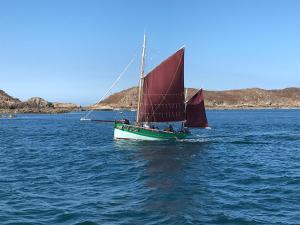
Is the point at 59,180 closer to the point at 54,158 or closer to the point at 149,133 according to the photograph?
the point at 54,158

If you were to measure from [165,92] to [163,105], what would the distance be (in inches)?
77.1

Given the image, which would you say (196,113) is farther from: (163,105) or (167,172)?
(167,172)

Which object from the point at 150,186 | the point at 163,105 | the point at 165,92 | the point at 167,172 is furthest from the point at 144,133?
the point at 150,186

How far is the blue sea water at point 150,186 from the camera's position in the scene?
Result: 24.0 metres

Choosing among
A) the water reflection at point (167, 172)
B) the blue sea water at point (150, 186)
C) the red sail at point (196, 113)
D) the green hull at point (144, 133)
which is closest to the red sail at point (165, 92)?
the red sail at point (196, 113)

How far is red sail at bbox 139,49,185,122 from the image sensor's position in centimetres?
6103

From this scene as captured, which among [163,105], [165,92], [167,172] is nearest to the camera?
[167,172]

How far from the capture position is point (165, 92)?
61719 millimetres

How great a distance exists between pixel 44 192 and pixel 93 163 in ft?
46.6

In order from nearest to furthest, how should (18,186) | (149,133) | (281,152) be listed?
1. (18,186)
2. (281,152)
3. (149,133)

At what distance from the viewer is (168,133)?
6378 centimetres

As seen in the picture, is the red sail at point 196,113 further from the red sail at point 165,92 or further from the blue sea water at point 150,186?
the blue sea water at point 150,186

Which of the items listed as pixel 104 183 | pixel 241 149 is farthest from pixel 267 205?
pixel 241 149

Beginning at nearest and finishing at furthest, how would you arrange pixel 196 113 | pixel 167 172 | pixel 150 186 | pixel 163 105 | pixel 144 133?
pixel 150 186 < pixel 167 172 < pixel 163 105 < pixel 144 133 < pixel 196 113
